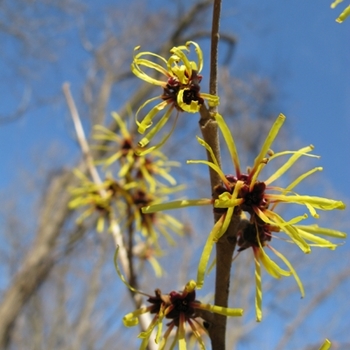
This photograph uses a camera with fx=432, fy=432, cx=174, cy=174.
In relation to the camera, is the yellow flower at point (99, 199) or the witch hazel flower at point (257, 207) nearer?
the witch hazel flower at point (257, 207)

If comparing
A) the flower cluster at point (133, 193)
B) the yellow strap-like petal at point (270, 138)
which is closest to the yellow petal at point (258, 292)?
the yellow strap-like petal at point (270, 138)

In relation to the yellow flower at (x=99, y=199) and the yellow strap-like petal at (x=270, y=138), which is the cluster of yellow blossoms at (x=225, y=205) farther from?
the yellow flower at (x=99, y=199)

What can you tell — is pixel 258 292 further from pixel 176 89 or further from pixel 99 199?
pixel 99 199

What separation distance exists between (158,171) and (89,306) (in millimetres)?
5712

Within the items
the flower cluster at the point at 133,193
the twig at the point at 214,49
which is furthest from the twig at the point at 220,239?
the flower cluster at the point at 133,193

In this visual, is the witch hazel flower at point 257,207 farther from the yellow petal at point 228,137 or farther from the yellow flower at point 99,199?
the yellow flower at point 99,199

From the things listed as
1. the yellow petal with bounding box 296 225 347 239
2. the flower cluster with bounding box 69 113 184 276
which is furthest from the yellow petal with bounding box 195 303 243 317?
the flower cluster with bounding box 69 113 184 276

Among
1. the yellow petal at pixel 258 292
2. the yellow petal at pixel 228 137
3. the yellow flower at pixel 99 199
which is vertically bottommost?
the yellow petal at pixel 258 292

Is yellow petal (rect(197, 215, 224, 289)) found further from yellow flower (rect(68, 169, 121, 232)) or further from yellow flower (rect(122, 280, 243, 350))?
yellow flower (rect(68, 169, 121, 232))

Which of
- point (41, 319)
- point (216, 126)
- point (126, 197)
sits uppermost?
point (41, 319)

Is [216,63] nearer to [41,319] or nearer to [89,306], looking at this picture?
[89,306]

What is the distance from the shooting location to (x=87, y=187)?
1.00 m

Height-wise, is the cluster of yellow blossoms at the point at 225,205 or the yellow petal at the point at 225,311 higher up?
the cluster of yellow blossoms at the point at 225,205

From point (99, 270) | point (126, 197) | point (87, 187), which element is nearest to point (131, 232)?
point (126, 197)
